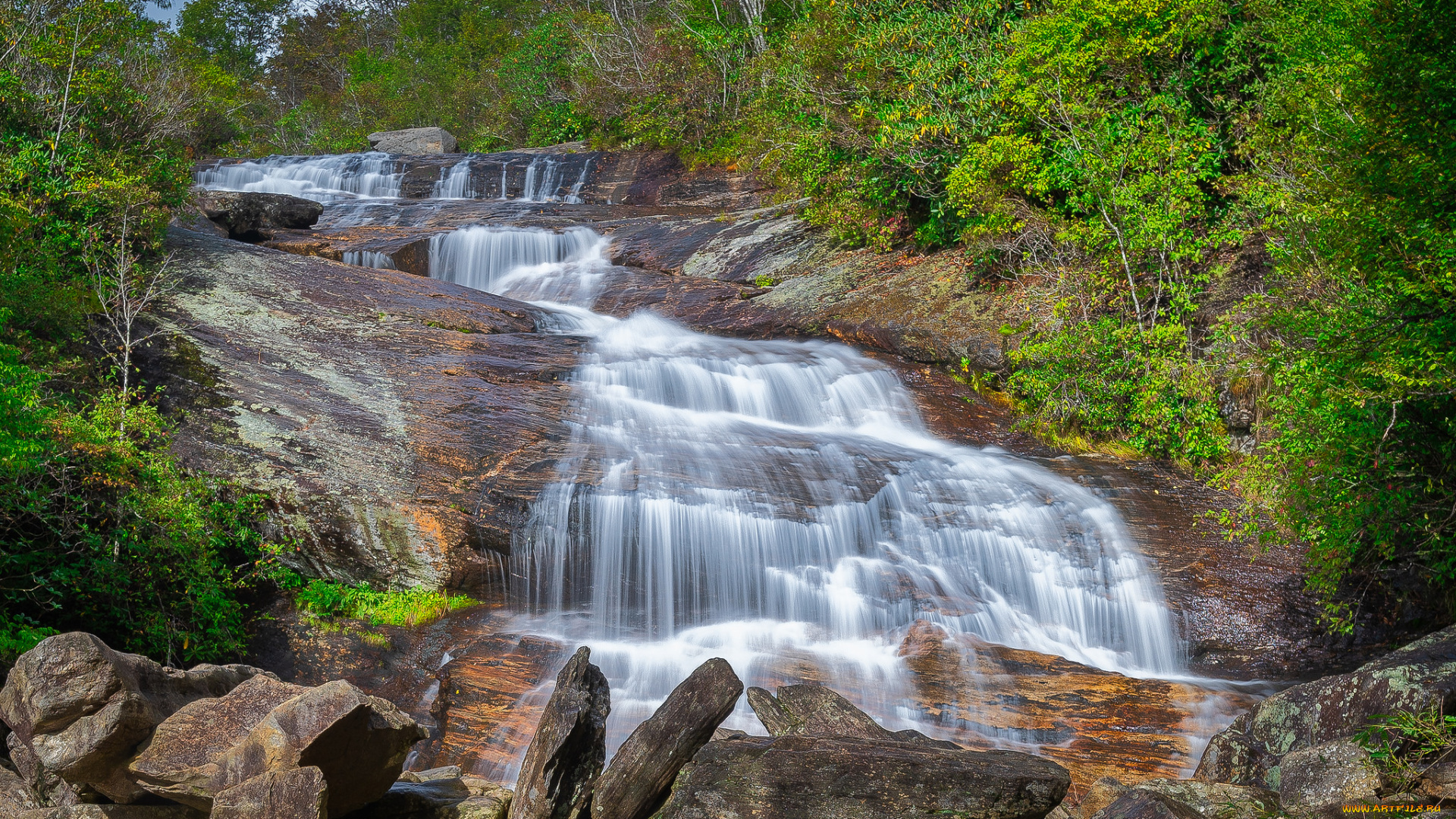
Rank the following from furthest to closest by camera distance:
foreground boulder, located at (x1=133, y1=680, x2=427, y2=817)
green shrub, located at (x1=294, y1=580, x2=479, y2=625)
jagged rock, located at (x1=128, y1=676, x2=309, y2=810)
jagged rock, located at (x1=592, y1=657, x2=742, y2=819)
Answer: green shrub, located at (x1=294, y1=580, x2=479, y2=625), jagged rock, located at (x1=128, y1=676, x2=309, y2=810), jagged rock, located at (x1=592, y1=657, x2=742, y2=819), foreground boulder, located at (x1=133, y1=680, x2=427, y2=817)

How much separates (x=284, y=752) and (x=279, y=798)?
256 mm

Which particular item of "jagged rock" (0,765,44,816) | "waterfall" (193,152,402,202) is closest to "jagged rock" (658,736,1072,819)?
"jagged rock" (0,765,44,816)

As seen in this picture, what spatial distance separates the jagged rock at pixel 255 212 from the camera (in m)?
18.5

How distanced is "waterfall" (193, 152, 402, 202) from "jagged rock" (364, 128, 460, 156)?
765cm

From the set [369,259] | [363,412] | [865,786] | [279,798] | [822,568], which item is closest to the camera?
[865,786]

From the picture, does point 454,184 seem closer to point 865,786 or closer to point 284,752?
point 284,752

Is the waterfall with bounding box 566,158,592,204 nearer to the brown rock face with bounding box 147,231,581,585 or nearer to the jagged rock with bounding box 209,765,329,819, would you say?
the brown rock face with bounding box 147,231,581,585

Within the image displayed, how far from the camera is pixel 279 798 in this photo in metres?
4.98

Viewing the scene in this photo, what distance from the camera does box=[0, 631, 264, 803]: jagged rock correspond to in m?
5.40

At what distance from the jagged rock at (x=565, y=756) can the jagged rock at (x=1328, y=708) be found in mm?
4084

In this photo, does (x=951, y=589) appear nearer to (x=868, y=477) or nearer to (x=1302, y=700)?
(x=868, y=477)

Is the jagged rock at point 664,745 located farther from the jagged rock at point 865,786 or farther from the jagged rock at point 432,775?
the jagged rock at point 432,775

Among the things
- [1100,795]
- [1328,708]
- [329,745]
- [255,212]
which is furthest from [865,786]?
[255,212]

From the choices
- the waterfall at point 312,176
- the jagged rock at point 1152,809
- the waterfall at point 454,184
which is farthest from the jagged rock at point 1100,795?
the waterfall at point 312,176
